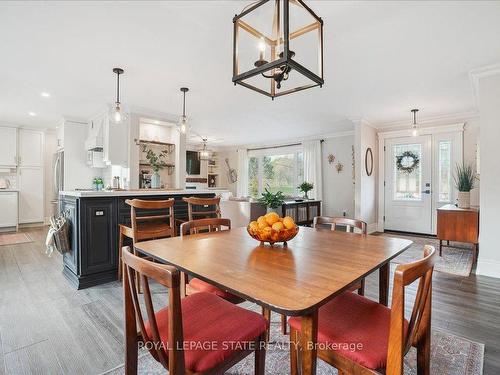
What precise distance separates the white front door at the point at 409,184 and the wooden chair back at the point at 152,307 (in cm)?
591

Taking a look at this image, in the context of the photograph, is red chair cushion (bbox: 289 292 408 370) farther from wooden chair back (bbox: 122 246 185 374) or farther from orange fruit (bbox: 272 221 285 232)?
wooden chair back (bbox: 122 246 185 374)

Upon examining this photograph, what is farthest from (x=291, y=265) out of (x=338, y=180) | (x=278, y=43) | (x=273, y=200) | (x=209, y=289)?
(x=338, y=180)

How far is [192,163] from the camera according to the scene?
8836mm

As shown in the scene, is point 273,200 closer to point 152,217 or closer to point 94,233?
point 152,217

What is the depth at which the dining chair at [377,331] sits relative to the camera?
0.85 m

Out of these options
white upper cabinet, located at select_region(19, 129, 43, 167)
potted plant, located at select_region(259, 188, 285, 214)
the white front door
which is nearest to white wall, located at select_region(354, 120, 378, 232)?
the white front door

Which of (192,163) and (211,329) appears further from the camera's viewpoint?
(192,163)

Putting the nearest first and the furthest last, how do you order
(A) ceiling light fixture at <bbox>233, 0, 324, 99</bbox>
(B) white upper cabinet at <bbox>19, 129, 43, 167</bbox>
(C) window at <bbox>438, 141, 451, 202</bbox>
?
(A) ceiling light fixture at <bbox>233, 0, 324, 99</bbox> < (C) window at <bbox>438, 141, 451, 202</bbox> < (B) white upper cabinet at <bbox>19, 129, 43, 167</bbox>

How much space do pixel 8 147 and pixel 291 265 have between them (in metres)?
7.51

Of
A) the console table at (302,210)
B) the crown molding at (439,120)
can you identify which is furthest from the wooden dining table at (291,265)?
the crown molding at (439,120)

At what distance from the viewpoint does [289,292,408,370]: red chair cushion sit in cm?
97

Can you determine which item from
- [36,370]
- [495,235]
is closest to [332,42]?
[495,235]

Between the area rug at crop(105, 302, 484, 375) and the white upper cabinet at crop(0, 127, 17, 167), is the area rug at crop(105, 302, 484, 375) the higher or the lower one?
the lower one

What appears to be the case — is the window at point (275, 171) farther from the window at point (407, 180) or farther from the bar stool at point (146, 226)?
the bar stool at point (146, 226)
